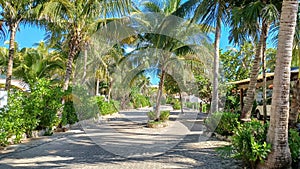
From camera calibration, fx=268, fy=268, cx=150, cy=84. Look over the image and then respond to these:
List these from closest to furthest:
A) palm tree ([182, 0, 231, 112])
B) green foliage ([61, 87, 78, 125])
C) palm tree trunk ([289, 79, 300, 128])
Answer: palm tree trunk ([289, 79, 300, 128]) → palm tree ([182, 0, 231, 112]) → green foliage ([61, 87, 78, 125])

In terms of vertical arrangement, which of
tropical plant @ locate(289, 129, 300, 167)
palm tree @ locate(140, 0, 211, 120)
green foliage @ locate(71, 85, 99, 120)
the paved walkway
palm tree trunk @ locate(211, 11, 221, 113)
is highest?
palm tree @ locate(140, 0, 211, 120)

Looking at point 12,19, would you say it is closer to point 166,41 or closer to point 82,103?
point 82,103

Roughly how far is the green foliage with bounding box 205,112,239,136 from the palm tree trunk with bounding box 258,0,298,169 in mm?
4062

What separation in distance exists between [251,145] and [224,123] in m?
4.71

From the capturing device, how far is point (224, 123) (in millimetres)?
9891

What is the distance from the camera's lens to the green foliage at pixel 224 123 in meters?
9.55

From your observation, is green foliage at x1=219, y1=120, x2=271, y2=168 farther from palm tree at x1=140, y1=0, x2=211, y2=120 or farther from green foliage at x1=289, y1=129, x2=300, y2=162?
palm tree at x1=140, y1=0, x2=211, y2=120

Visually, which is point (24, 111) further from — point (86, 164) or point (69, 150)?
point (86, 164)

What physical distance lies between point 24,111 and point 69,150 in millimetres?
2587

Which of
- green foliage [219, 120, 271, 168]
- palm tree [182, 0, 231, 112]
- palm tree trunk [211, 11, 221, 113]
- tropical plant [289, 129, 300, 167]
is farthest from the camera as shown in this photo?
palm tree trunk [211, 11, 221, 113]

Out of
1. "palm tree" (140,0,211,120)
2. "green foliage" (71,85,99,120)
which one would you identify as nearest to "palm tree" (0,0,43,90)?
"green foliage" (71,85,99,120)

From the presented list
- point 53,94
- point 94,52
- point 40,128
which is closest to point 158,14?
point 94,52

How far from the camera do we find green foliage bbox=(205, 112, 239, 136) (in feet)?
31.3

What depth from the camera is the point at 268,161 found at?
504cm
